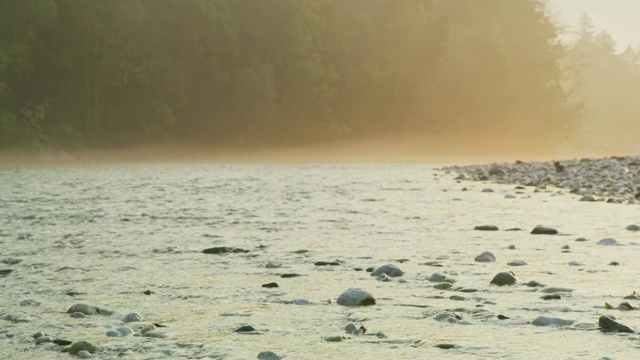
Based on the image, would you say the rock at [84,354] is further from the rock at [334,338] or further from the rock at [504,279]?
the rock at [504,279]

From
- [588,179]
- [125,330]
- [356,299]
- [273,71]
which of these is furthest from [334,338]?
[273,71]

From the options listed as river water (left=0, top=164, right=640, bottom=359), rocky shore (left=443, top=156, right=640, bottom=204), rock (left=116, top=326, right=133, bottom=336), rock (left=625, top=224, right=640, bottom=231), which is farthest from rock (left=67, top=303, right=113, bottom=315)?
rocky shore (left=443, top=156, right=640, bottom=204)

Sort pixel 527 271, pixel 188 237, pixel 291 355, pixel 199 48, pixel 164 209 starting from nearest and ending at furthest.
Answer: pixel 291 355 < pixel 527 271 < pixel 188 237 < pixel 164 209 < pixel 199 48

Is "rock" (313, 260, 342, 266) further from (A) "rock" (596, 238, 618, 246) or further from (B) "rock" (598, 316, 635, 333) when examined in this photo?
(B) "rock" (598, 316, 635, 333)

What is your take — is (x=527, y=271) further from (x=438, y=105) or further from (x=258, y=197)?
(x=438, y=105)

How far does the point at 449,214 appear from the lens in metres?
11.5

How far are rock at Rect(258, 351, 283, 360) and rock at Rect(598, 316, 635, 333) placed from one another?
1.60 metres

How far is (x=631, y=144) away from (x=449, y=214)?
93.3 m

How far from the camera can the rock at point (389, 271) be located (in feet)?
20.3

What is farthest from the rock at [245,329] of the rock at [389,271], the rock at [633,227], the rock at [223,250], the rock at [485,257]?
the rock at [633,227]

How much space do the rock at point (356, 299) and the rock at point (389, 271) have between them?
995 mm

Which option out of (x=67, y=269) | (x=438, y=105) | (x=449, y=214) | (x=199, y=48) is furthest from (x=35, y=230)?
(x=438, y=105)

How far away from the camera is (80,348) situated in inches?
157

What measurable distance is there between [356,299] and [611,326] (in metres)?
1.52
